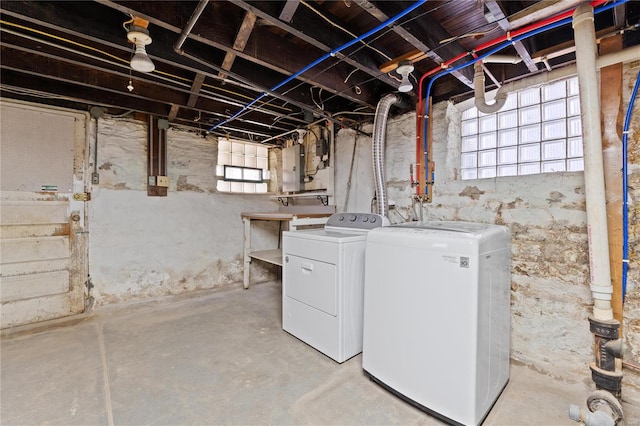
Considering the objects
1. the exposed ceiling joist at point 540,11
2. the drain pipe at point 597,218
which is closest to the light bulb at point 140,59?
the exposed ceiling joist at point 540,11

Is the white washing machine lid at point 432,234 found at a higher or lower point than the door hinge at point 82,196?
lower

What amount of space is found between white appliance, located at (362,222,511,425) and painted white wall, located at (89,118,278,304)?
2411 mm

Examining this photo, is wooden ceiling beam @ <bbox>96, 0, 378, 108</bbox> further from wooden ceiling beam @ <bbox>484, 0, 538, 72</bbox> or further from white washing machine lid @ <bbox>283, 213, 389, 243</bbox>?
white washing machine lid @ <bbox>283, 213, 389, 243</bbox>

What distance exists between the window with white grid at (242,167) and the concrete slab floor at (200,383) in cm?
198

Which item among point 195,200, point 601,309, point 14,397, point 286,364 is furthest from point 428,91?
point 14,397

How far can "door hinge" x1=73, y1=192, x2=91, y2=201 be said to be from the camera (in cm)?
→ 265

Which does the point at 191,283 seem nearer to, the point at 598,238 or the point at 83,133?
the point at 83,133

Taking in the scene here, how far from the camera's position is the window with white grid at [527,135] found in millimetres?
1749

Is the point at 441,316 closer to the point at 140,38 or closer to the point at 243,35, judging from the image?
the point at 243,35

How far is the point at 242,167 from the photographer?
393 centimetres

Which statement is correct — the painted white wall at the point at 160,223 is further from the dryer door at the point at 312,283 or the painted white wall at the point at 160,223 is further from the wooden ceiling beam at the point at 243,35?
the wooden ceiling beam at the point at 243,35

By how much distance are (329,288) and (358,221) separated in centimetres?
65

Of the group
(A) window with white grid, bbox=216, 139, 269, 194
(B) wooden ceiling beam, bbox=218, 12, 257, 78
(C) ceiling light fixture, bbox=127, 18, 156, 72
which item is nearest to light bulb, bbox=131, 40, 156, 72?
(C) ceiling light fixture, bbox=127, 18, 156, 72

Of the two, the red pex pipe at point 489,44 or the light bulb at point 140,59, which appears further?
the light bulb at point 140,59
